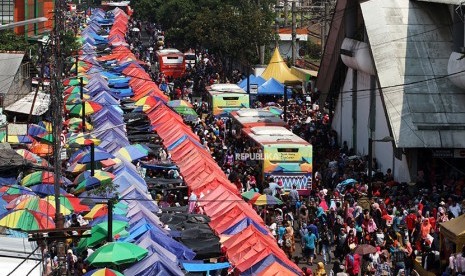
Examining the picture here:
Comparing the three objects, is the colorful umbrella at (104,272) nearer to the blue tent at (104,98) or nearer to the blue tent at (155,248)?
the blue tent at (155,248)

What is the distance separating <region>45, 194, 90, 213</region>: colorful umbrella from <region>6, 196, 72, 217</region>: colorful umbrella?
0.77 ft

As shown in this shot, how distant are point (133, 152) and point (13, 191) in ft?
25.8

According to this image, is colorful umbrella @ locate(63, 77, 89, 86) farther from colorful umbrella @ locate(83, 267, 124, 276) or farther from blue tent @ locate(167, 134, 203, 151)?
colorful umbrella @ locate(83, 267, 124, 276)

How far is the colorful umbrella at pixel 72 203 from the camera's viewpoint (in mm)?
32094

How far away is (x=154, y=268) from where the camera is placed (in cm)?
2516

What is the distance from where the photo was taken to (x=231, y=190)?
34.5 metres

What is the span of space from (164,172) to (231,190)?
746 cm

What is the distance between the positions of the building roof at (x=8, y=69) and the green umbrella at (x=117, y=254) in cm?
2751

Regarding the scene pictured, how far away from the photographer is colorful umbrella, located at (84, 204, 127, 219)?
30.5 meters

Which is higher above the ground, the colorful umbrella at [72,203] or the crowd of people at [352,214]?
the colorful umbrella at [72,203]

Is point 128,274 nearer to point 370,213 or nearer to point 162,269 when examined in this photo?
point 162,269

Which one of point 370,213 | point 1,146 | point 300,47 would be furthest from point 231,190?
point 300,47

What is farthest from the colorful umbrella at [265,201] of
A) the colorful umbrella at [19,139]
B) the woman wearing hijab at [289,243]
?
the colorful umbrella at [19,139]

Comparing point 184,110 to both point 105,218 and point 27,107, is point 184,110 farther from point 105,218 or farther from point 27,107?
point 105,218
